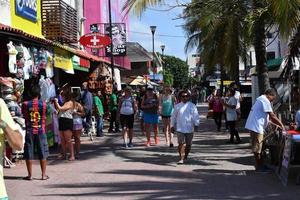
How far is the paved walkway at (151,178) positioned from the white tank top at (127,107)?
1094 millimetres

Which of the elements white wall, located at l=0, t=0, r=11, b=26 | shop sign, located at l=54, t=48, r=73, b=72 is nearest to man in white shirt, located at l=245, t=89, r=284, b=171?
shop sign, located at l=54, t=48, r=73, b=72

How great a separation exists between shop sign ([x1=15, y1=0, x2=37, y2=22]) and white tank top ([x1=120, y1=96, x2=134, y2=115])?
12.5 feet

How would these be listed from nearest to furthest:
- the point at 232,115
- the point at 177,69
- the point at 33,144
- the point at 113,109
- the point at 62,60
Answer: the point at 33,144
the point at 232,115
the point at 62,60
the point at 113,109
the point at 177,69

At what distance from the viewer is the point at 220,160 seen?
1281 cm

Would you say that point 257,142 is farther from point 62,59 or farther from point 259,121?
point 62,59

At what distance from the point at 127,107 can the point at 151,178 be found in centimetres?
528

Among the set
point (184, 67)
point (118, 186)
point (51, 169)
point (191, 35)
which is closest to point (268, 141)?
point (118, 186)

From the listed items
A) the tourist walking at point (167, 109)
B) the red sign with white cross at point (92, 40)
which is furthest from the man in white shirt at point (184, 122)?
the red sign with white cross at point (92, 40)

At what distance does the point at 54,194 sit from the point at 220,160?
4956mm

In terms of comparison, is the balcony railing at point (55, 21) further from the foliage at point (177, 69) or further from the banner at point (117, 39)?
the foliage at point (177, 69)

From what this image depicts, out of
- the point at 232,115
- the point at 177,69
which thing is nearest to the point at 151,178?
the point at 232,115

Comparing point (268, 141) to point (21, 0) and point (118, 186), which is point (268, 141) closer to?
point (118, 186)

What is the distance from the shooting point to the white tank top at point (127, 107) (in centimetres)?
1539

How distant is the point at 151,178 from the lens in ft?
33.8
